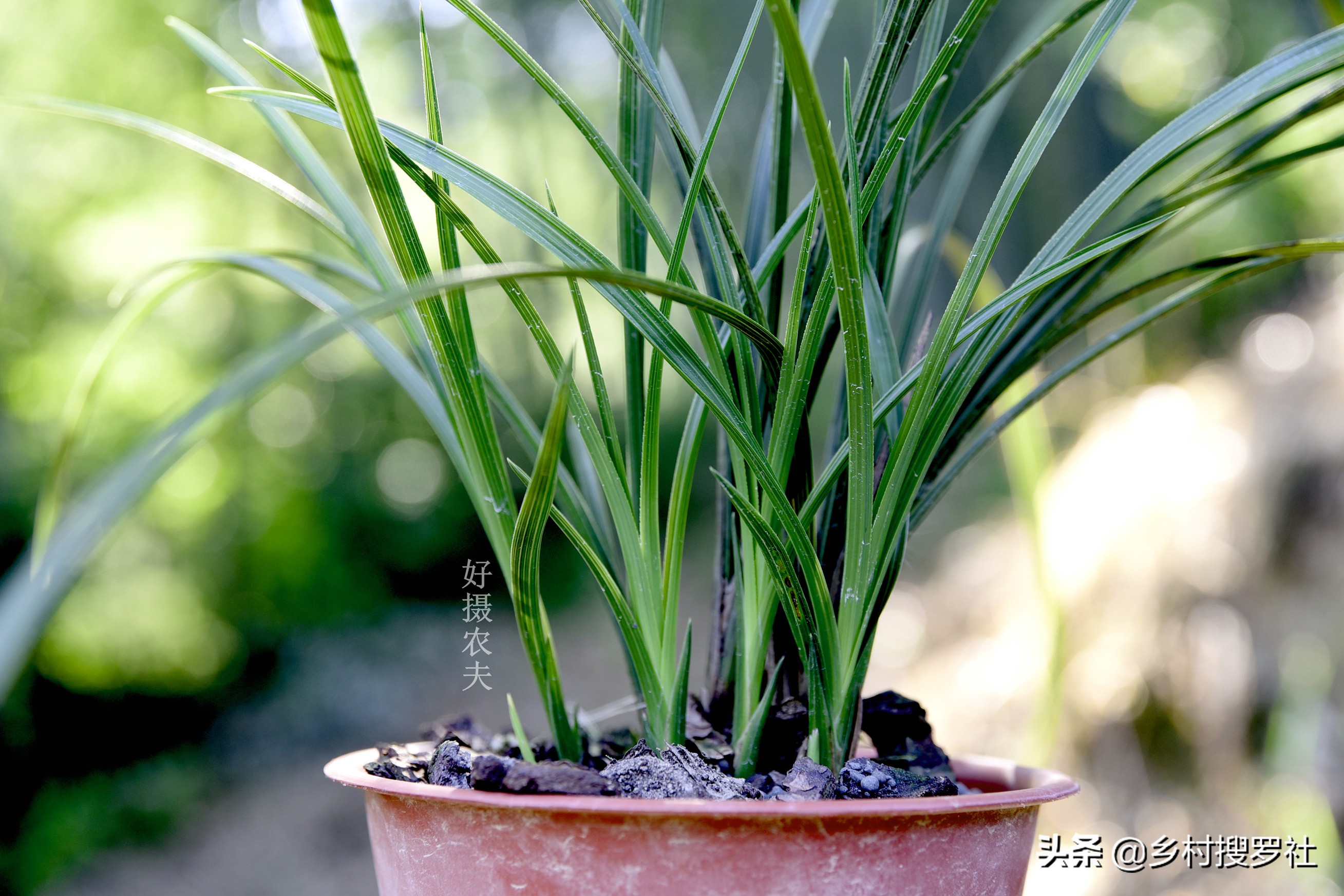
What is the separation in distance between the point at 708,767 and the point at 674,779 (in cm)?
2

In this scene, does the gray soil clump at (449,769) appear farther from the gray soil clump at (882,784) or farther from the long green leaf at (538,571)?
the gray soil clump at (882,784)

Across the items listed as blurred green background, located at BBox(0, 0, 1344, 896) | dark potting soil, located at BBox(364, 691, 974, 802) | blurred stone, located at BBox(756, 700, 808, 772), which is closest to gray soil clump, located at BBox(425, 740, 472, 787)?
dark potting soil, located at BBox(364, 691, 974, 802)

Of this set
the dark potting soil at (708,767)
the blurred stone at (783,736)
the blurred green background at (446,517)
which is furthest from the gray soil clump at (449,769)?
the blurred green background at (446,517)

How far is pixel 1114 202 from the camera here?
36 cm

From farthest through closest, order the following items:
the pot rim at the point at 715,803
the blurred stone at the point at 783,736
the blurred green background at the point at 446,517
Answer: the blurred green background at the point at 446,517
the blurred stone at the point at 783,736
the pot rim at the point at 715,803

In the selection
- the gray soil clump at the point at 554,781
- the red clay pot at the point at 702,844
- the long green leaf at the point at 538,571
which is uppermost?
the long green leaf at the point at 538,571

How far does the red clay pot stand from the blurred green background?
31cm

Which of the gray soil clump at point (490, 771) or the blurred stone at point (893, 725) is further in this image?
the blurred stone at point (893, 725)

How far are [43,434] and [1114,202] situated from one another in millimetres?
2339

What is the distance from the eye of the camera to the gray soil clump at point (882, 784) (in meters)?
0.35

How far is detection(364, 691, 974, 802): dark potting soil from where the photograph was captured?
335mm

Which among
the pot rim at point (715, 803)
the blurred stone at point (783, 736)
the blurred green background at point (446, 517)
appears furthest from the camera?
the blurred green background at point (446, 517)

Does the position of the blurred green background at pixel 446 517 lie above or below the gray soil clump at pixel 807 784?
above

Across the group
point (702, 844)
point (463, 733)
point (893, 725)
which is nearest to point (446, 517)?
point (463, 733)
